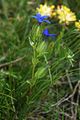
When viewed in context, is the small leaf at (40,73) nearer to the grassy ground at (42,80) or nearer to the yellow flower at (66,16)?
the grassy ground at (42,80)

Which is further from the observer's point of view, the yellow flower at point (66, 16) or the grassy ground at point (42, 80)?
the yellow flower at point (66, 16)

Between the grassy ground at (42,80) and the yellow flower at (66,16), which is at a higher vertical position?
the yellow flower at (66,16)

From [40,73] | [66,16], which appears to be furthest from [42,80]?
[66,16]

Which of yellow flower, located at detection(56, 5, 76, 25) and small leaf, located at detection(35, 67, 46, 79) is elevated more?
yellow flower, located at detection(56, 5, 76, 25)

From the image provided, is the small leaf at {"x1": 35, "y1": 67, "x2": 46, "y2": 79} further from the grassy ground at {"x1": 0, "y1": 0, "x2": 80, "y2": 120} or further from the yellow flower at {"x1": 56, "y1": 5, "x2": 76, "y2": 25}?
the yellow flower at {"x1": 56, "y1": 5, "x2": 76, "y2": 25}

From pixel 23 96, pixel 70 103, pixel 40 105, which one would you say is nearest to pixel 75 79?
pixel 70 103

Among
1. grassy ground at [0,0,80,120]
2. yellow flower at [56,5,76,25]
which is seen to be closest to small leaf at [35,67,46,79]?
grassy ground at [0,0,80,120]

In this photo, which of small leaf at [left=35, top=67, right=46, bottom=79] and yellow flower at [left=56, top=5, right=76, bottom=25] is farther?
yellow flower at [left=56, top=5, right=76, bottom=25]

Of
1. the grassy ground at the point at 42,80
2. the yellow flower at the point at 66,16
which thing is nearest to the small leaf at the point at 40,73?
the grassy ground at the point at 42,80

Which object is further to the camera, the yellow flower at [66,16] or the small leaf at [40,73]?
the yellow flower at [66,16]
